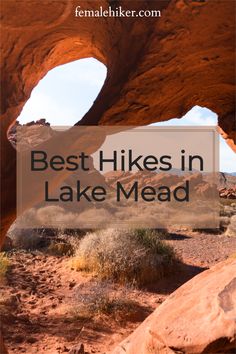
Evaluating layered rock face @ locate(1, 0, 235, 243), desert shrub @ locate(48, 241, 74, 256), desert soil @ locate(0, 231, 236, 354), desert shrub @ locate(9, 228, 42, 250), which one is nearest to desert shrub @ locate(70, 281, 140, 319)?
desert soil @ locate(0, 231, 236, 354)

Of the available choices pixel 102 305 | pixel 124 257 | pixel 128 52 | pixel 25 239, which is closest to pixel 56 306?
pixel 102 305

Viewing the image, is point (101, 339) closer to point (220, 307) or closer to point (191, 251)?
point (220, 307)

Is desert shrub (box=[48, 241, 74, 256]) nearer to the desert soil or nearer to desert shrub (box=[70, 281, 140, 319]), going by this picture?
the desert soil

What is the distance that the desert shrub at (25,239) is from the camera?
12758mm

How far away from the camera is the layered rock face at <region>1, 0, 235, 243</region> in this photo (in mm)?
4133

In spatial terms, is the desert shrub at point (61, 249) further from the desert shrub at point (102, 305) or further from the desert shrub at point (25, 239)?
the desert shrub at point (102, 305)

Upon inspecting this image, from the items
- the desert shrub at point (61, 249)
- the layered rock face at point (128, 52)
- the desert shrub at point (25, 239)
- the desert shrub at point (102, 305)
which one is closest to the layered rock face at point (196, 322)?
the layered rock face at point (128, 52)

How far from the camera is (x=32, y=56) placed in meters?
4.60

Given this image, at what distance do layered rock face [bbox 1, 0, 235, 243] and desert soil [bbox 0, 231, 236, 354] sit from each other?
3.32 metres

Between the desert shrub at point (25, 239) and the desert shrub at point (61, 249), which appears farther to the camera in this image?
the desert shrub at point (25, 239)

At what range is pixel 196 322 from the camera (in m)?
3.47

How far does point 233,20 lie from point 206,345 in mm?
3277

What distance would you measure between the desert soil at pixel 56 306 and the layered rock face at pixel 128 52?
10.9 feet

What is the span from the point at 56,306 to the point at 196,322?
5.33 m
